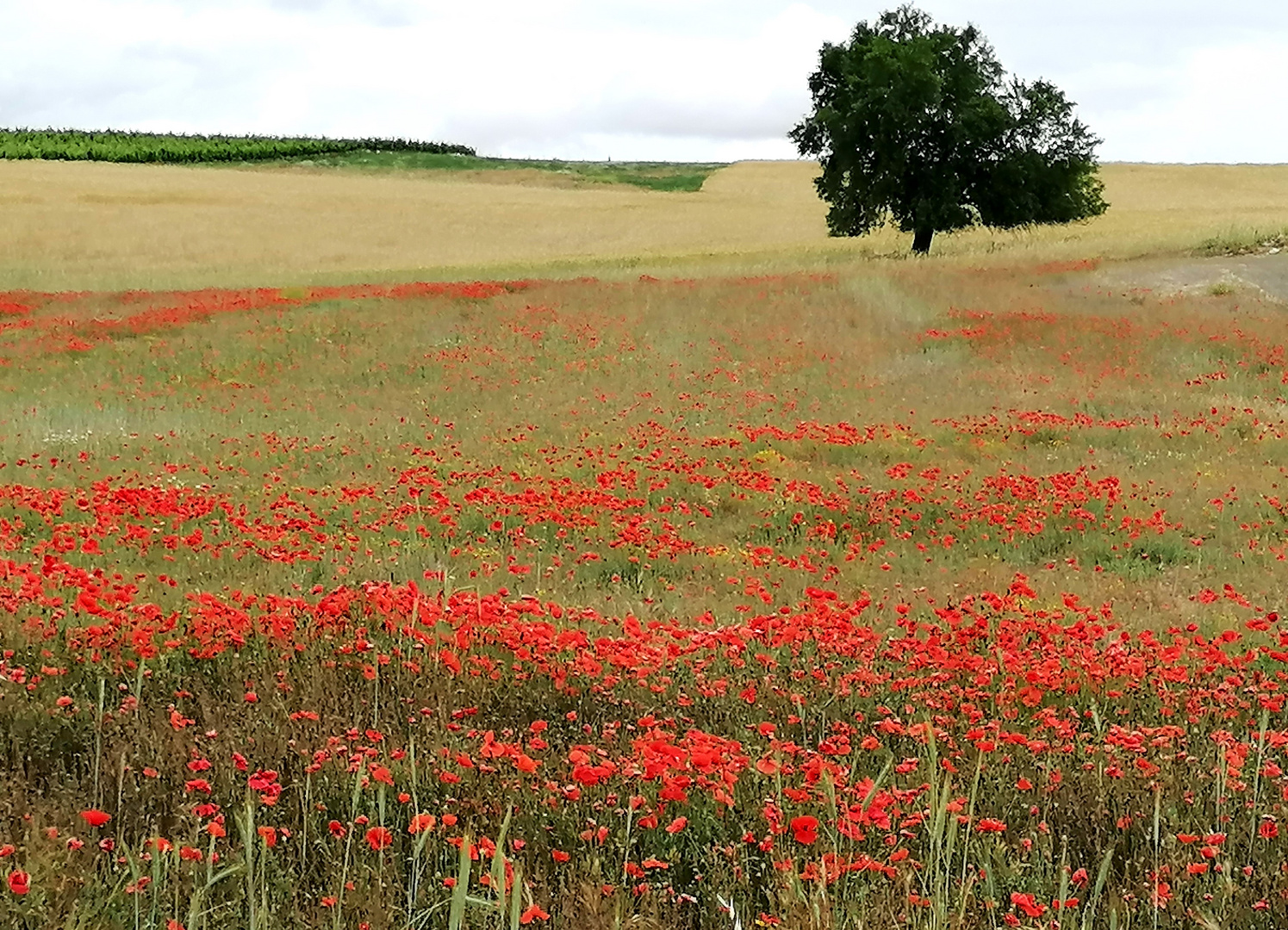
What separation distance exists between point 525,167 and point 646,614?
10424cm

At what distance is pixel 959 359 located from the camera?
2477cm

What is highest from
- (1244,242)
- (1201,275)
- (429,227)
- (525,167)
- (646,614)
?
(525,167)

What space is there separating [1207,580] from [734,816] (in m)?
7.72

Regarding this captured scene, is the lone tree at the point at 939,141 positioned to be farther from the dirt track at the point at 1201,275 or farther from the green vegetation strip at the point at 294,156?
the green vegetation strip at the point at 294,156

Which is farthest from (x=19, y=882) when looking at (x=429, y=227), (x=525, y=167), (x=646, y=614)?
(x=525, y=167)

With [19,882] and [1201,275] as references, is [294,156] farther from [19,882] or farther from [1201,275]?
[19,882]

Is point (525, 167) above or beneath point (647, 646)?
above

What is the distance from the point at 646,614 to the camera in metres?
8.43

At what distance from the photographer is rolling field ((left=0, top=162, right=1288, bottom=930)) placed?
A: 12.5ft

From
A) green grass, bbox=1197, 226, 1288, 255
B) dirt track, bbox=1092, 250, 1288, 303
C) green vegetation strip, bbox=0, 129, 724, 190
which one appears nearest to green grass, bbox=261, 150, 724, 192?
green vegetation strip, bbox=0, 129, 724, 190

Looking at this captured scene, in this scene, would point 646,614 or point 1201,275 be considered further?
point 1201,275

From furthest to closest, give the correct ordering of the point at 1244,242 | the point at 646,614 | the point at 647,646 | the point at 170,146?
the point at 170,146 < the point at 1244,242 < the point at 646,614 < the point at 647,646

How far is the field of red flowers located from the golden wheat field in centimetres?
2084

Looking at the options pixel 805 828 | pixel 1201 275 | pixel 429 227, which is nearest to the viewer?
pixel 805 828
